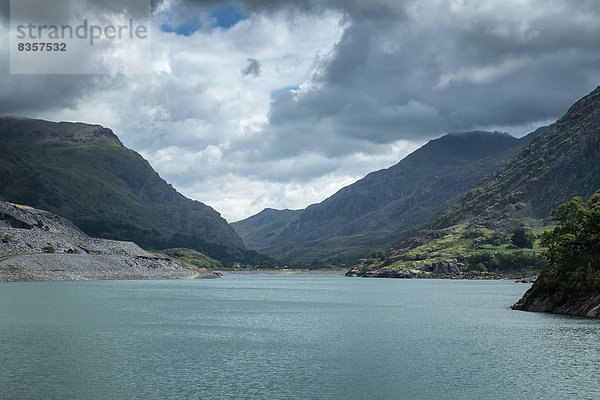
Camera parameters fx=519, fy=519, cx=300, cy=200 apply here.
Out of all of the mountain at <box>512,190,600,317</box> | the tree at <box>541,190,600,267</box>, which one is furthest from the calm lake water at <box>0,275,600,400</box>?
the tree at <box>541,190,600,267</box>

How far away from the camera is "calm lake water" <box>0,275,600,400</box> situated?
187 feet

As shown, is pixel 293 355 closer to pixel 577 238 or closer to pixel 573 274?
pixel 573 274

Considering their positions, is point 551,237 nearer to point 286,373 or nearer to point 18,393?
point 286,373

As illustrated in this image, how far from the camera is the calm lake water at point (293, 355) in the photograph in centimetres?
5700

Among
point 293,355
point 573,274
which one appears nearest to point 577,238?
point 573,274

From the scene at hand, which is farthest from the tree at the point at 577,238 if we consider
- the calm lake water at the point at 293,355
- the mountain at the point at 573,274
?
the calm lake water at the point at 293,355

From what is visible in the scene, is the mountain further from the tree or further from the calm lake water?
the calm lake water

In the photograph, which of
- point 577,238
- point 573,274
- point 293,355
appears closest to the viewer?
point 293,355

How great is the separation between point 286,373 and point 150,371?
17.2 m

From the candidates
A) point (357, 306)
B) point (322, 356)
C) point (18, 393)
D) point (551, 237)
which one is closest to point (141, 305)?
point (357, 306)

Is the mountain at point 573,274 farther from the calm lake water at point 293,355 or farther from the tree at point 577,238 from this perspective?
the calm lake water at point 293,355

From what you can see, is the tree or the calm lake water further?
the tree

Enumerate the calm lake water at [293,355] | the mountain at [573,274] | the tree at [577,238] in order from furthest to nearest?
the tree at [577,238] < the mountain at [573,274] < the calm lake water at [293,355]

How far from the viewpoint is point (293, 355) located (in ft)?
255
